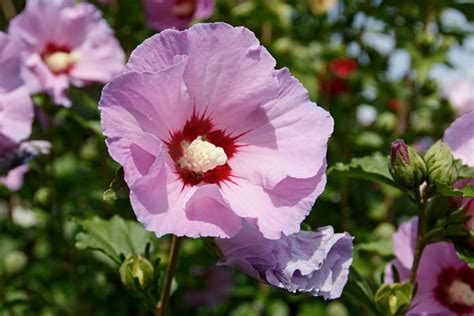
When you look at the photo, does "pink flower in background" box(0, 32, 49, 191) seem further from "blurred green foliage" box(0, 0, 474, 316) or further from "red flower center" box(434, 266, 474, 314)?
"red flower center" box(434, 266, 474, 314)

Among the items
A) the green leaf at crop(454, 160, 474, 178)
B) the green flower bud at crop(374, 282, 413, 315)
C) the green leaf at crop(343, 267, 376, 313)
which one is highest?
the green leaf at crop(454, 160, 474, 178)

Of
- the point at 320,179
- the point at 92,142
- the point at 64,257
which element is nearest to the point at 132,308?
the point at 64,257

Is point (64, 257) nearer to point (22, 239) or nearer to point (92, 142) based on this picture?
point (22, 239)

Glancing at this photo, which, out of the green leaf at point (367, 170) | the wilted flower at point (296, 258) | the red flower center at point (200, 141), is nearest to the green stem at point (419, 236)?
the green leaf at point (367, 170)

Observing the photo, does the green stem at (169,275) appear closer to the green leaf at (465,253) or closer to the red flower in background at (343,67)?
the green leaf at (465,253)

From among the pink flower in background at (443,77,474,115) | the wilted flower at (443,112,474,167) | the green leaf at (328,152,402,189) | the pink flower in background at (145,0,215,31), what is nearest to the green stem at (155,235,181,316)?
the green leaf at (328,152,402,189)

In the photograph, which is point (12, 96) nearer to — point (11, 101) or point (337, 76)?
point (11, 101)
